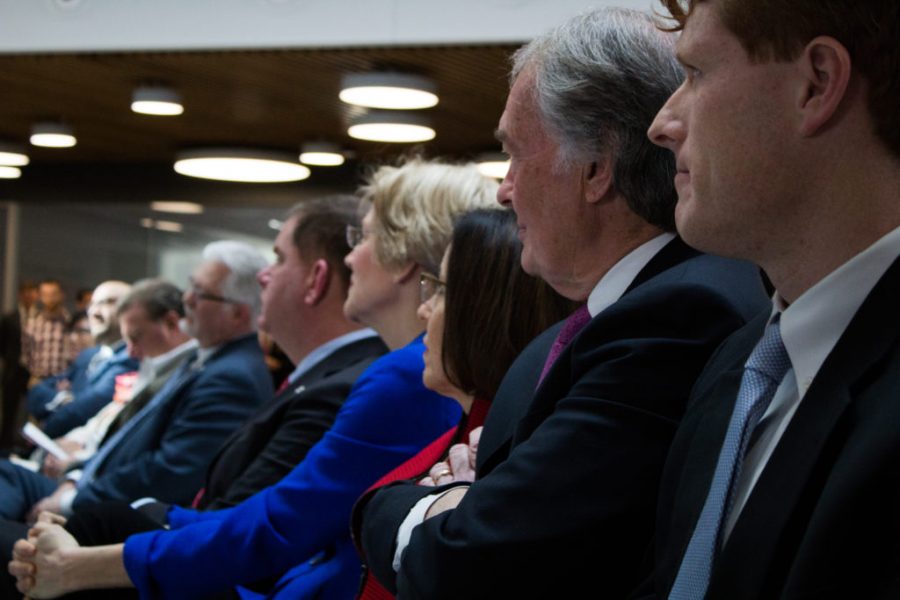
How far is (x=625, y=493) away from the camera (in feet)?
4.97

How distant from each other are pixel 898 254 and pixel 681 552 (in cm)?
39

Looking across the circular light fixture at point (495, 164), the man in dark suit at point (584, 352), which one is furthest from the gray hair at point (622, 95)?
the circular light fixture at point (495, 164)

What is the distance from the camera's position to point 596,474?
151 cm

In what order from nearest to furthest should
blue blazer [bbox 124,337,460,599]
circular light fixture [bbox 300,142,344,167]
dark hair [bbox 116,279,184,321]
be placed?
blue blazer [bbox 124,337,460,599] < dark hair [bbox 116,279,184,321] < circular light fixture [bbox 300,142,344,167]

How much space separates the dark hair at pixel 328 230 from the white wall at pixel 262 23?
99.1 inches

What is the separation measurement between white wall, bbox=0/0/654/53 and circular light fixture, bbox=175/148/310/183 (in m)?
2.94

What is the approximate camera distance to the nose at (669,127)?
4.53 ft

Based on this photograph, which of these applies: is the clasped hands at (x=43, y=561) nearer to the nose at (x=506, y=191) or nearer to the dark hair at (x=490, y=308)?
the dark hair at (x=490, y=308)

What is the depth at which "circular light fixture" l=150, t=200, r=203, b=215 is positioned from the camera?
35.5ft

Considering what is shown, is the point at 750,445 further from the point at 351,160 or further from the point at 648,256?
the point at 351,160

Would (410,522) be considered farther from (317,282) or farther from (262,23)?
(262,23)

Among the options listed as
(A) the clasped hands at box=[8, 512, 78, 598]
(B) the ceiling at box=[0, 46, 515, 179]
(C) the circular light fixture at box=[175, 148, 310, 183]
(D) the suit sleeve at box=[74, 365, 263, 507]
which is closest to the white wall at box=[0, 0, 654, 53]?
(B) the ceiling at box=[0, 46, 515, 179]

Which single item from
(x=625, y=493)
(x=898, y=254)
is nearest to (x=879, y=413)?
(x=898, y=254)

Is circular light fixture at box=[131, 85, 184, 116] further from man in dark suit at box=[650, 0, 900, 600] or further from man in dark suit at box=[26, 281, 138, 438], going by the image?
man in dark suit at box=[650, 0, 900, 600]
